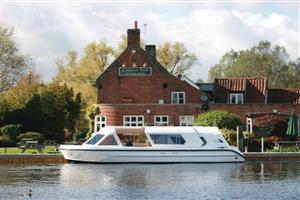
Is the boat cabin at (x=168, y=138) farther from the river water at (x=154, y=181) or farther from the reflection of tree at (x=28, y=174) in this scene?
the reflection of tree at (x=28, y=174)

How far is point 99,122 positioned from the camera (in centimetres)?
6450

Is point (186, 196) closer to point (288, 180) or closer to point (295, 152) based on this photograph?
point (288, 180)

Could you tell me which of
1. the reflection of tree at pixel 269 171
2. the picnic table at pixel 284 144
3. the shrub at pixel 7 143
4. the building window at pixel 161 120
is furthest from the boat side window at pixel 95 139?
the building window at pixel 161 120

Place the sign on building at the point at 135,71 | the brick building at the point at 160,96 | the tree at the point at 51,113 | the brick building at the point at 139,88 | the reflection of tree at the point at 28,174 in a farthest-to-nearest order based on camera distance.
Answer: the tree at the point at 51,113 → the sign on building at the point at 135,71 → the brick building at the point at 139,88 → the brick building at the point at 160,96 → the reflection of tree at the point at 28,174

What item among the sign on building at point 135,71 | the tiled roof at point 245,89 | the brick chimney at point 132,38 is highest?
the brick chimney at point 132,38

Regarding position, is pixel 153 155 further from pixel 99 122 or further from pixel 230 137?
pixel 99 122

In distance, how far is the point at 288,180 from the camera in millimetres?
39125

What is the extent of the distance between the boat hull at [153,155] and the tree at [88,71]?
113ft

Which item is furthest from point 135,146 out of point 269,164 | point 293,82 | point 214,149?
point 293,82

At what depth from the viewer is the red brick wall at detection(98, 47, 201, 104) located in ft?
213

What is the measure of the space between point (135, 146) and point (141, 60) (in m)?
16.9

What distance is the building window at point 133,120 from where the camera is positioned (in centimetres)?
6406

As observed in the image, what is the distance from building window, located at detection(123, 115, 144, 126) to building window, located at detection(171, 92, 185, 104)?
322cm

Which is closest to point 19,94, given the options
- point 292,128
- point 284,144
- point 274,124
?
point 274,124
